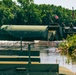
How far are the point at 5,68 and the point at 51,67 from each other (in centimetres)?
259

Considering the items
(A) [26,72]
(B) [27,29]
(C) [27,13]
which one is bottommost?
(A) [26,72]

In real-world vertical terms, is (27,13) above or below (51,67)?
above

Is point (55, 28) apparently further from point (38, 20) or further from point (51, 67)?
point (51, 67)

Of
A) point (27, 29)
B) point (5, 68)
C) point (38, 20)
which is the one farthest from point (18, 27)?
point (5, 68)

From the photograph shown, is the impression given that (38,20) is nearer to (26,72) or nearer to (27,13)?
(27,13)

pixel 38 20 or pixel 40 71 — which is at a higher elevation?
pixel 38 20

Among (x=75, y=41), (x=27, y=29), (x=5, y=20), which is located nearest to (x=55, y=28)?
(x=27, y=29)

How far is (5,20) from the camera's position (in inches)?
5192

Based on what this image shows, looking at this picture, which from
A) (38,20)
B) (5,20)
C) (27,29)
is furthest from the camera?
(38,20)

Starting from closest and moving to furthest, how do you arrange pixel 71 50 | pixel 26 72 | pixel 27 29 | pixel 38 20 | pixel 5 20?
pixel 26 72 → pixel 71 50 → pixel 27 29 → pixel 5 20 → pixel 38 20

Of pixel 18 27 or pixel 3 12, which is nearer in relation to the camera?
pixel 18 27

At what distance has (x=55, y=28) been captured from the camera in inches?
3425

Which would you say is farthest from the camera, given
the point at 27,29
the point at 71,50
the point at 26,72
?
the point at 27,29

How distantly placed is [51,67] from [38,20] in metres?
122
